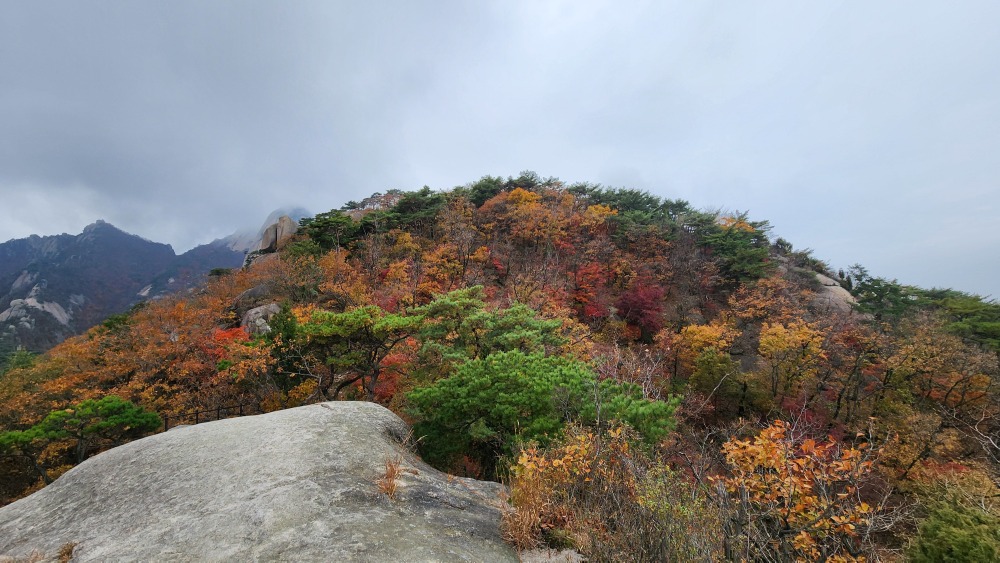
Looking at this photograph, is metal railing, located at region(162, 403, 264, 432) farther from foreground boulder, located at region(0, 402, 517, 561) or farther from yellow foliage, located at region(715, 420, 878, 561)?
yellow foliage, located at region(715, 420, 878, 561)

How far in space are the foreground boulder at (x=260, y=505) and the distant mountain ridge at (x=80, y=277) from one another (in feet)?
198

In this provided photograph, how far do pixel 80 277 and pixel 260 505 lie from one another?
125 metres

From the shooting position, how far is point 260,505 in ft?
12.5

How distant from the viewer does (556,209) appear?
125 feet

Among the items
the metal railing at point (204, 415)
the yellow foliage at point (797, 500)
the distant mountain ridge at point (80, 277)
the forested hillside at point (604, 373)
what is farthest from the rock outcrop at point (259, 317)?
the distant mountain ridge at point (80, 277)

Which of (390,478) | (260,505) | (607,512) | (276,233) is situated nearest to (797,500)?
(607,512)

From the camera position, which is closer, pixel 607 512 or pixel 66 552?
pixel 66 552

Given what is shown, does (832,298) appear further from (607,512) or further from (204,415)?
(204,415)

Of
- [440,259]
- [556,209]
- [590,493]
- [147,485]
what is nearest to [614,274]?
[556,209]

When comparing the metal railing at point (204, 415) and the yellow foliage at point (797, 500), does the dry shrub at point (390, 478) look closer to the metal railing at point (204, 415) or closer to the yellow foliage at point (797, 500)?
the yellow foliage at point (797, 500)

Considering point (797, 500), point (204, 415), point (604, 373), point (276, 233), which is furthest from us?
point (276, 233)

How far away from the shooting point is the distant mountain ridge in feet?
194

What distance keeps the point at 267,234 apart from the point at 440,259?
24.5 meters

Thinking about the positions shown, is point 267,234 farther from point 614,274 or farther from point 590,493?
point 590,493
